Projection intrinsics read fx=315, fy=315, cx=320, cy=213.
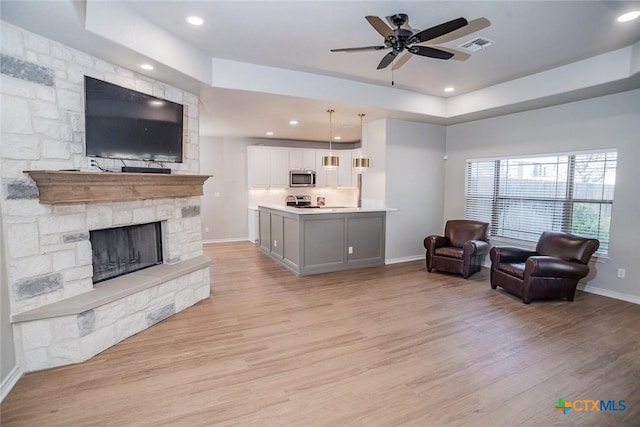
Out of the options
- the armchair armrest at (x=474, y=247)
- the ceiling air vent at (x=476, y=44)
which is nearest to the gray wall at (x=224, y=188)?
the armchair armrest at (x=474, y=247)

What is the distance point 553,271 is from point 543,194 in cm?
170

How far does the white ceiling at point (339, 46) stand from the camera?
2688 mm

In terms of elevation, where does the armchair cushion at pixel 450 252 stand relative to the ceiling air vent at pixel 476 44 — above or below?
below

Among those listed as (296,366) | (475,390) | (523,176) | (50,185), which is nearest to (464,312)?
(475,390)

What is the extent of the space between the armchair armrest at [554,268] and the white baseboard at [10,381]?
5147 millimetres

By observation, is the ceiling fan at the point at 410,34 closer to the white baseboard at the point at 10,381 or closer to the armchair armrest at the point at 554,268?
the armchair armrest at the point at 554,268

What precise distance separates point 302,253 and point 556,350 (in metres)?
3.43

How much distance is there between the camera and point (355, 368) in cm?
257

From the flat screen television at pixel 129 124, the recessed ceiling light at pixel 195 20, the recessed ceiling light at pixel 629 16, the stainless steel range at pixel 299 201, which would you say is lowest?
the stainless steel range at pixel 299 201

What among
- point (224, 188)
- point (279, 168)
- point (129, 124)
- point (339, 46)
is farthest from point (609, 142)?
point (224, 188)

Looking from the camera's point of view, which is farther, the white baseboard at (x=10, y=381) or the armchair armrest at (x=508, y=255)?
the armchair armrest at (x=508, y=255)

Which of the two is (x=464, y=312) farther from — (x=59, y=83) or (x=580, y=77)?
(x=59, y=83)

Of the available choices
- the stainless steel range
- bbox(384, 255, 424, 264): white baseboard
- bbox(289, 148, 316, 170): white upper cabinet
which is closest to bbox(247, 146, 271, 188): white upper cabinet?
bbox(289, 148, 316, 170): white upper cabinet

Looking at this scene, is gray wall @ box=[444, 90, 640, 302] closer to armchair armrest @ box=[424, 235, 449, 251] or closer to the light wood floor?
the light wood floor
